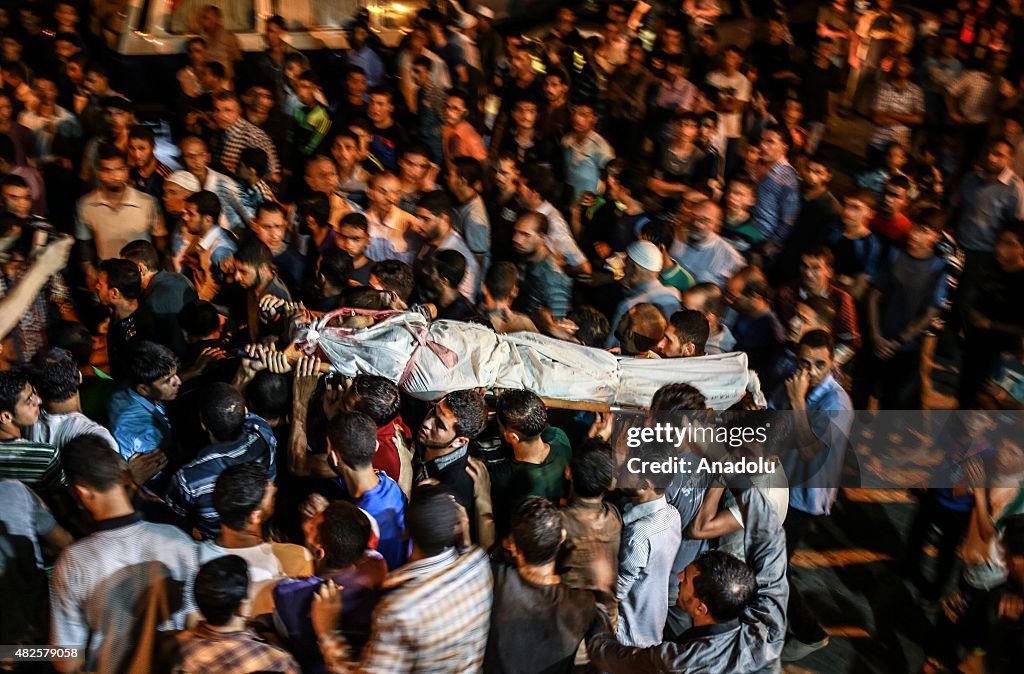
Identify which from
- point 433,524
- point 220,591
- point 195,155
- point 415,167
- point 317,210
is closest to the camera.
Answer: point 220,591

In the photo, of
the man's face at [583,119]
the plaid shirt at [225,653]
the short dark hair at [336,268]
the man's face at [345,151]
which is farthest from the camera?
the man's face at [583,119]

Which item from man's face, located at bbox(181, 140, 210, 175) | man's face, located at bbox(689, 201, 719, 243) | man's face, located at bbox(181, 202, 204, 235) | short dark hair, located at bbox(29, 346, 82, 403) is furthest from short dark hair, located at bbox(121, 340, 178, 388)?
man's face, located at bbox(689, 201, 719, 243)

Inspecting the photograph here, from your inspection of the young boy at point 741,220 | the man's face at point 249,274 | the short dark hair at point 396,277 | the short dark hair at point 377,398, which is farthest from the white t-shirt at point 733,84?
the short dark hair at point 377,398

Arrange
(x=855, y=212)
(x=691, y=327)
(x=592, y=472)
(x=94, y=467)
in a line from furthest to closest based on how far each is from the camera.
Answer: (x=855, y=212), (x=691, y=327), (x=592, y=472), (x=94, y=467)

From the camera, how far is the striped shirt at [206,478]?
397cm

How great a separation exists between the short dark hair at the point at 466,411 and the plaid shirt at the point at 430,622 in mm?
760

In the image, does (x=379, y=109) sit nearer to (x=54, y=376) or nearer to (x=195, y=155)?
(x=195, y=155)

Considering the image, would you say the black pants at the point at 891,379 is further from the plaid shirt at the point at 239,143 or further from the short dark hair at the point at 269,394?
the plaid shirt at the point at 239,143

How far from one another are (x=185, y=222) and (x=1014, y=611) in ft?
16.3

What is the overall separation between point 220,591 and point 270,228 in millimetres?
3319

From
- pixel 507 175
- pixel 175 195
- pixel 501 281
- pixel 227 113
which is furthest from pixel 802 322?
pixel 227 113

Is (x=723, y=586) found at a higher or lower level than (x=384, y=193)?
higher

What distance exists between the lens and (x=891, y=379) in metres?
6.21

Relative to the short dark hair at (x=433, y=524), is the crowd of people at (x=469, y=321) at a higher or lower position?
lower
